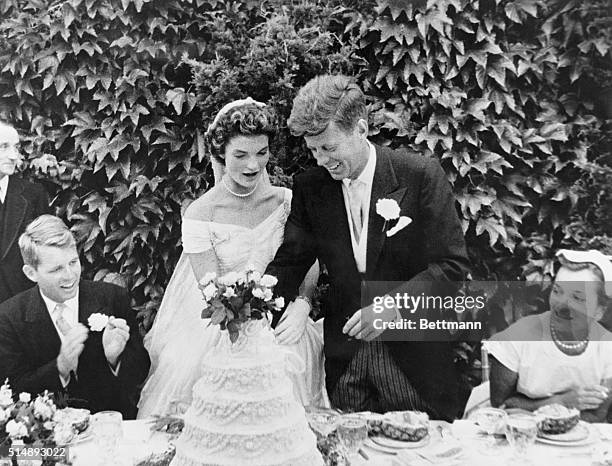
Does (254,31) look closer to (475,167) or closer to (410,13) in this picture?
(410,13)

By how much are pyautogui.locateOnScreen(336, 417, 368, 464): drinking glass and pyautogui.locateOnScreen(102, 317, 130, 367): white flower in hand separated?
0.97m

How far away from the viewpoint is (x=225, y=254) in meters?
2.40

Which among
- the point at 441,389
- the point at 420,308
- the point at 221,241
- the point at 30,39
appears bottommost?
the point at 441,389

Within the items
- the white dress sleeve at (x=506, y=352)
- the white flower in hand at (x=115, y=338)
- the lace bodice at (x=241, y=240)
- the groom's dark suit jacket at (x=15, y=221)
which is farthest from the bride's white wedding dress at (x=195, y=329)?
the white dress sleeve at (x=506, y=352)

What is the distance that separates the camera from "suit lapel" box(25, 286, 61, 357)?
244 cm

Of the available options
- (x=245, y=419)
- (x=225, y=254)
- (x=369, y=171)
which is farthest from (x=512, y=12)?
(x=245, y=419)

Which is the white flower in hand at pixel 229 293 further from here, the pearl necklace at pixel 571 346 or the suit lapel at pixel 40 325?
the pearl necklace at pixel 571 346

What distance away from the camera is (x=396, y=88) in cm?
241

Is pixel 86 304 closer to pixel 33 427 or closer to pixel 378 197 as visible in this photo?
pixel 33 427

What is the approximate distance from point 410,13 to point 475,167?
2.21 feet

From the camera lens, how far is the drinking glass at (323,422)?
7.66ft

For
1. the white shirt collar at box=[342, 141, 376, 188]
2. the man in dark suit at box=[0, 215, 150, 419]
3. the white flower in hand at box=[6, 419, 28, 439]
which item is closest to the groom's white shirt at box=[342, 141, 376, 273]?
the white shirt collar at box=[342, 141, 376, 188]

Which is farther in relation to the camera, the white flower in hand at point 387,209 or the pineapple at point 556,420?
the white flower in hand at point 387,209

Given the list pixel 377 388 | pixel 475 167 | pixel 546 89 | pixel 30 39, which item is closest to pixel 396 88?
pixel 475 167
